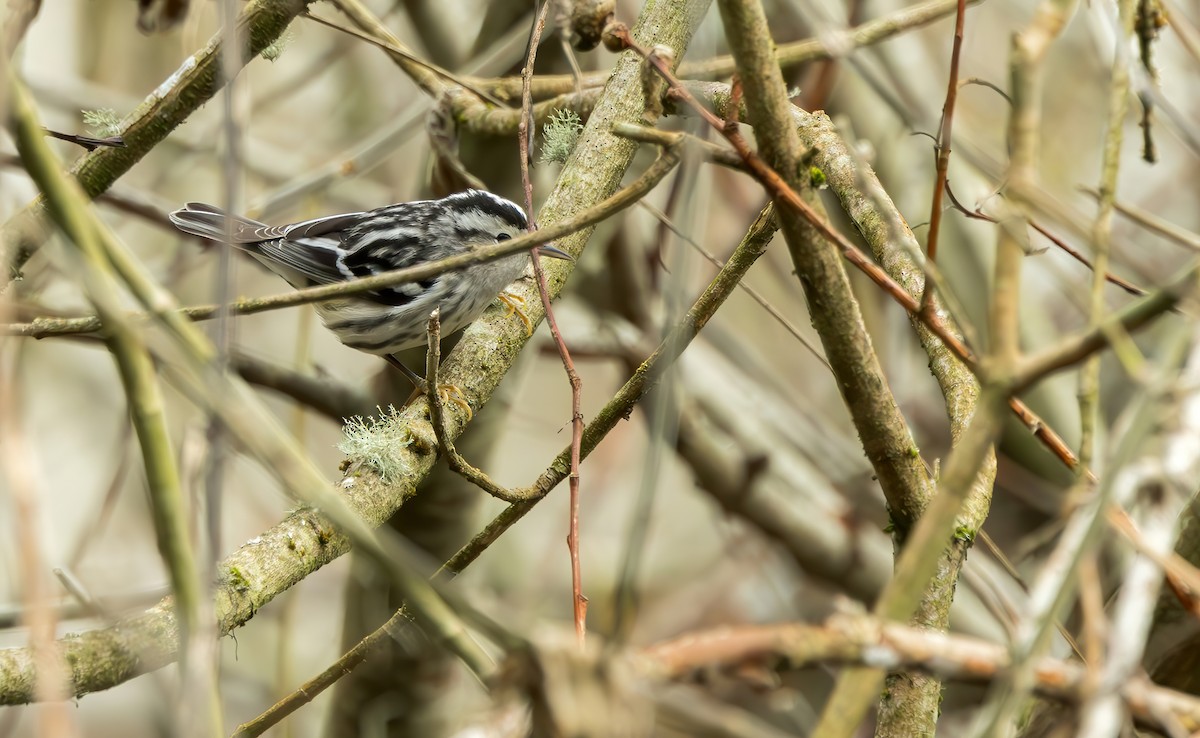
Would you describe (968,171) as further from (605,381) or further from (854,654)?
(854,654)

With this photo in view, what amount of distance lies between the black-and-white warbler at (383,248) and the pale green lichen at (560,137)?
66cm

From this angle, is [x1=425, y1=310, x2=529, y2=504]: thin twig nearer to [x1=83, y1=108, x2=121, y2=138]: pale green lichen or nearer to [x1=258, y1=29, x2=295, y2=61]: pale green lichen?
[x1=258, y1=29, x2=295, y2=61]: pale green lichen

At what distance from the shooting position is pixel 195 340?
1526 mm

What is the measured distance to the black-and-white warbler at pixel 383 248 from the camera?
460cm

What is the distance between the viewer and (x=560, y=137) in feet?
12.4

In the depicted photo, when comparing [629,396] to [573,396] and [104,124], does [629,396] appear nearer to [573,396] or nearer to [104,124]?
[573,396]

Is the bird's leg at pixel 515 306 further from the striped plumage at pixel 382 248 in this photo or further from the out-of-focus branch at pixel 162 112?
the out-of-focus branch at pixel 162 112

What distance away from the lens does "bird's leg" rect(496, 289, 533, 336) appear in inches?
142

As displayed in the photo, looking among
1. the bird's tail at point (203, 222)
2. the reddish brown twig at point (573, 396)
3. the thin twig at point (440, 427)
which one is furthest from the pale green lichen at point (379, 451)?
the bird's tail at point (203, 222)

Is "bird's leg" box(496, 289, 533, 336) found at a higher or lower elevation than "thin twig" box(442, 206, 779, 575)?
higher

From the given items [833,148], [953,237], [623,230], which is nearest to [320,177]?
[623,230]

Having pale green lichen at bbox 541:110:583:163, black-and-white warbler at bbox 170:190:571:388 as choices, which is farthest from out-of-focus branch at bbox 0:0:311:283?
black-and-white warbler at bbox 170:190:571:388

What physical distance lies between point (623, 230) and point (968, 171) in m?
2.26

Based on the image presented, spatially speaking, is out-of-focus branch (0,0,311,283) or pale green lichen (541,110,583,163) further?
pale green lichen (541,110,583,163)
